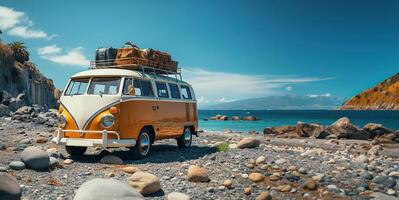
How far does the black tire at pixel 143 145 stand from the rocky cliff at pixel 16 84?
76.9ft

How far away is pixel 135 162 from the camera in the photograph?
39.9 ft

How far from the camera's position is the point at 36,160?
33.0 feet

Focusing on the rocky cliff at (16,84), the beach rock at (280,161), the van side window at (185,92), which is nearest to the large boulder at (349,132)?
the van side window at (185,92)

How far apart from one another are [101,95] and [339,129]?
2721 cm

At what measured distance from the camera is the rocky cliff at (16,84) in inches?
1508

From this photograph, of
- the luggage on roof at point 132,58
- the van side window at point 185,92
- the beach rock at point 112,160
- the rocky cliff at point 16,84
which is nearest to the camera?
the beach rock at point 112,160

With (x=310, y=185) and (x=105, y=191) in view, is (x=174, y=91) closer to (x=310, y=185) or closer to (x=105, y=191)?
(x=310, y=185)

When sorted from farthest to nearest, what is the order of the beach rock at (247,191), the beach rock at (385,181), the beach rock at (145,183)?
the beach rock at (385,181) < the beach rock at (247,191) < the beach rock at (145,183)

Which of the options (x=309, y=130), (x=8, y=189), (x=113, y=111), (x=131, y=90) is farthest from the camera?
(x=309, y=130)

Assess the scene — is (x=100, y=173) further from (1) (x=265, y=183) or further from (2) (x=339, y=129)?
(2) (x=339, y=129)

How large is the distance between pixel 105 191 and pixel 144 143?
6078 mm

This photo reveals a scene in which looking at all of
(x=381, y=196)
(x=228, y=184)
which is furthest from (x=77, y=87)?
(x=381, y=196)

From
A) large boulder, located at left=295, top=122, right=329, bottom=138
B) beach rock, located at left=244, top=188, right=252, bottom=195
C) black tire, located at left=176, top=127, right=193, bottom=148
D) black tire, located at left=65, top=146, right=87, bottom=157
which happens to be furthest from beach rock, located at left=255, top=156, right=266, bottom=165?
large boulder, located at left=295, top=122, right=329, bottom=138

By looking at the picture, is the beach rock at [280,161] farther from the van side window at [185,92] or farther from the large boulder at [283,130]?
the large boulder at [283,130]
